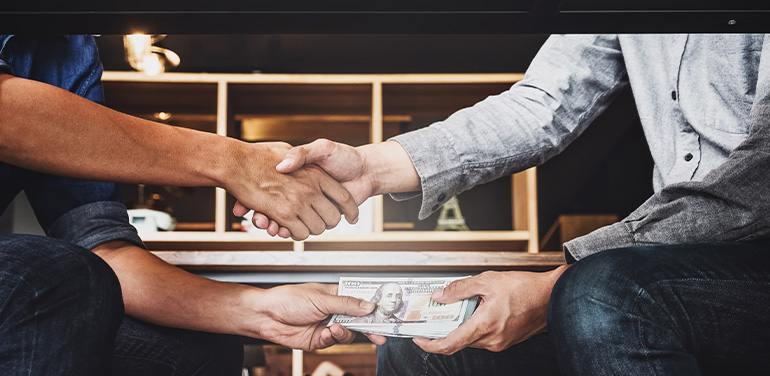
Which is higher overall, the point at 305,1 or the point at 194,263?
the point at 305,1

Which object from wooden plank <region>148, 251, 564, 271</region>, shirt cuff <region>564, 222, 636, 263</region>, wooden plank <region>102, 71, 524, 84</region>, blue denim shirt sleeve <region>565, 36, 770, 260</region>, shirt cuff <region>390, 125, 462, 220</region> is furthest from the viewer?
wooden plank <region>102, 71, 524, 84</region>

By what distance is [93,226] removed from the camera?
1183 mm

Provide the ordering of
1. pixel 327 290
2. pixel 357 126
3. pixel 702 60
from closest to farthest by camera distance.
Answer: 1. pixel 702 60
2. pixel 327 290
3. pixel 357 126

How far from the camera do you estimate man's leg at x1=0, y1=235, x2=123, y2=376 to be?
56cm

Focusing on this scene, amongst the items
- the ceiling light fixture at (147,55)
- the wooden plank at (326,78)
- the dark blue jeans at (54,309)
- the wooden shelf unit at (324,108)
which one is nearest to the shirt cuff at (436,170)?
the dark blue jeans at (54,309)

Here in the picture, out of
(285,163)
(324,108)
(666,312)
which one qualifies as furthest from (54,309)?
(324,108)

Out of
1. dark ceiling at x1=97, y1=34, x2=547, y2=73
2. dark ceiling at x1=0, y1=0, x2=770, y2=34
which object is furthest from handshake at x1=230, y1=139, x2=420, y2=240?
dark ceiling at x1=97, y1=34, x2=547, y2=73

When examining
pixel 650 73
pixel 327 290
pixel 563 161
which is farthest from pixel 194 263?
pixel 563 161

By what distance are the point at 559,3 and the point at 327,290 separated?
870 mm

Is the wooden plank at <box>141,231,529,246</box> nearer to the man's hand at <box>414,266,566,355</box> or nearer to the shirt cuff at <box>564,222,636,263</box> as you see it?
the man's hand at <box>414,266,566,355</box>

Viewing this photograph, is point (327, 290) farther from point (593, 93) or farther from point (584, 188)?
point (584, 188)

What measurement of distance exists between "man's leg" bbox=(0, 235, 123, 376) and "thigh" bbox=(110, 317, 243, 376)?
41 centimetres

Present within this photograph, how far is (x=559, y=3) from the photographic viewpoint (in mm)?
485

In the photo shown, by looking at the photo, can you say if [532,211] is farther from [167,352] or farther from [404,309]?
[167,352]
